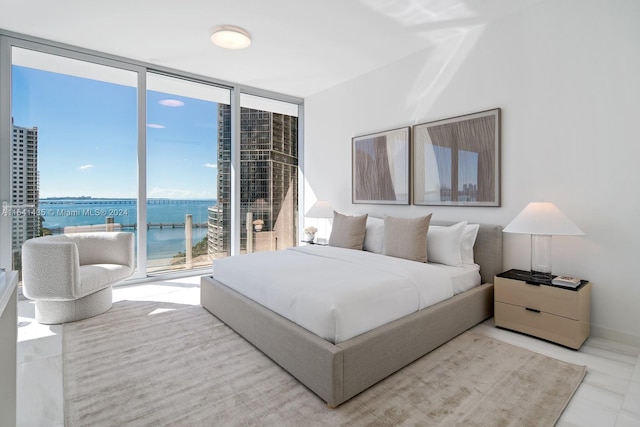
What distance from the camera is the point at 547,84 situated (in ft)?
9.53

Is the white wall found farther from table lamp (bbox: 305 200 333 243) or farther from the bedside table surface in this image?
table lamp (bbox: 305 200 333 243)

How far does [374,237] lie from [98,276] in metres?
2.83

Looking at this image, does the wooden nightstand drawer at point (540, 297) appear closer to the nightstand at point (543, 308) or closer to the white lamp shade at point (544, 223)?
the nightstand at point (543, 308)

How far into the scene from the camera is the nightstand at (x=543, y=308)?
2430mm

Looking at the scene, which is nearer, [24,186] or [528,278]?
[528,278]

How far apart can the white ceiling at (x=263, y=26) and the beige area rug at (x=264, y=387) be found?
9.64 feet

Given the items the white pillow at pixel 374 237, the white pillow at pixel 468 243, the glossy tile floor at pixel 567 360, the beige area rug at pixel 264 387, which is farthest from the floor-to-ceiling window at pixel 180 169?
the white pillow at pixel 468 243

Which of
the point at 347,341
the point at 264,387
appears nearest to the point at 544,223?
the point at 347,341

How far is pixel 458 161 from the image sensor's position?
3.54m

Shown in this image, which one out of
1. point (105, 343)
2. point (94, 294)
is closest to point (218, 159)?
point (94, 294)

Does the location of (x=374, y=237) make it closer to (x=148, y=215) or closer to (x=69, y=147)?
(x=148, y=215)

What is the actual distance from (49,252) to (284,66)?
3349mm

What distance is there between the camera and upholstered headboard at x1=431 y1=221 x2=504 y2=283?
318 cm

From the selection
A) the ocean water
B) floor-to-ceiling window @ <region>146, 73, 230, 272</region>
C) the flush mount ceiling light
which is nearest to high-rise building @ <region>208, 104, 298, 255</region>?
floor-to-ceiling window @ <region>146, 73, 230, 272</region>
